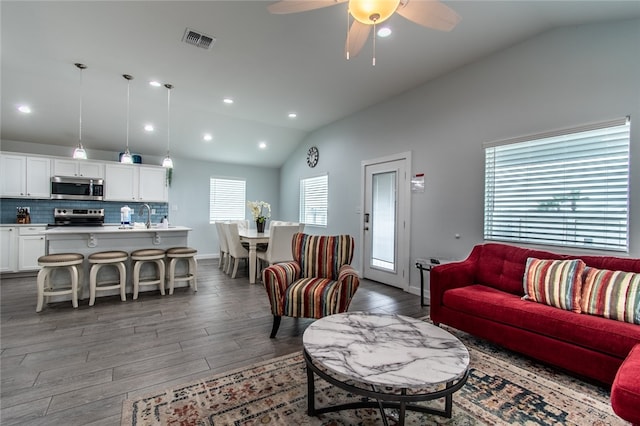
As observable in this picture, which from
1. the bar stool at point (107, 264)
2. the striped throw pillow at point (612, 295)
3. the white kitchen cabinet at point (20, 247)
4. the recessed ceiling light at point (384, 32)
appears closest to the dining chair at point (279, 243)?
the bar stool at point (107, 264)

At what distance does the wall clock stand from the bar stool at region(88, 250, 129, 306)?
12.9 feet

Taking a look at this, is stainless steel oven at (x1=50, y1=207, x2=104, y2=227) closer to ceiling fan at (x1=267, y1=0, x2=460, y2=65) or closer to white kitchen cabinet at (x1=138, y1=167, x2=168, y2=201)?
white kitchen cabinet at (x1=138, y1=167, x2=168, y2=201)

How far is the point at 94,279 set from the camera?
3562 mm

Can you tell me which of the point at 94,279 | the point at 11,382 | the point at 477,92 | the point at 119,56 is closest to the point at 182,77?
the point at 119,56

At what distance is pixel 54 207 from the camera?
551 centimetres

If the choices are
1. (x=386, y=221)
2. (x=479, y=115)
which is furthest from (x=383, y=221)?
(x=479, y=115)

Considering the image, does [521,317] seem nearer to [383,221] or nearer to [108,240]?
[383,221]

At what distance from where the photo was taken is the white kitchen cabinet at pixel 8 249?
4.82 meters

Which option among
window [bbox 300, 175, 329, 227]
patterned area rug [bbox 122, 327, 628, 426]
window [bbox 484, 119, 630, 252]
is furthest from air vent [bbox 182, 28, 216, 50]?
window [bbox 300, 175, 329, 227]

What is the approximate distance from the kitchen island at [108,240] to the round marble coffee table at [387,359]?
134 inches

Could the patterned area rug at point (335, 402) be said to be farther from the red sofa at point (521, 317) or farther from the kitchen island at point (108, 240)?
the kitchen island at point (108, 240)

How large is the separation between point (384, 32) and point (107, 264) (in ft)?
14.4

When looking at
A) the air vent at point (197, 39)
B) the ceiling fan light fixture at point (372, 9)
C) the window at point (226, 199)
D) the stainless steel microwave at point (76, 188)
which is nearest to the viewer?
the ceiling fan light fixture at point (372, 9)

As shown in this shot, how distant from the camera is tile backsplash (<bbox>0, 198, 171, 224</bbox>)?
17.0ft
